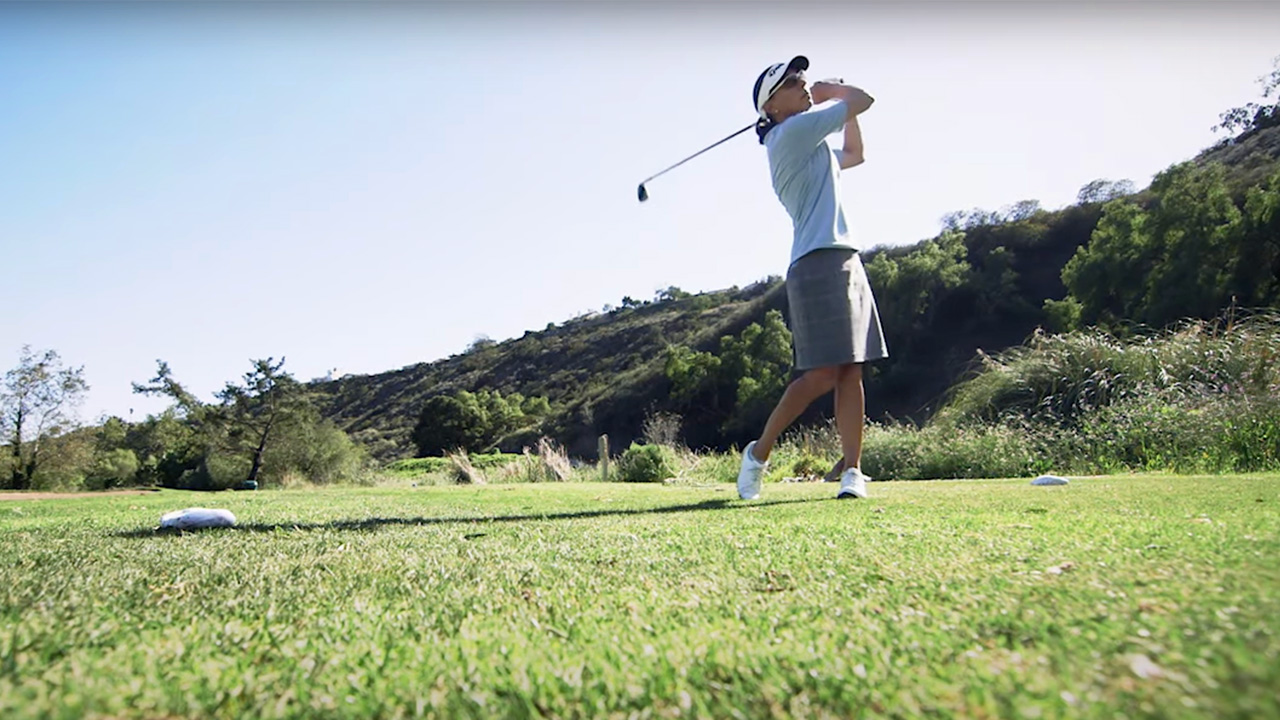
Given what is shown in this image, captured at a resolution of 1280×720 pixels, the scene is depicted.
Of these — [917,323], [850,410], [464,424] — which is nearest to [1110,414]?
[850,410]

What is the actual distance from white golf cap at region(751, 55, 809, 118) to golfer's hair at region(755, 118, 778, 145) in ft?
0.22

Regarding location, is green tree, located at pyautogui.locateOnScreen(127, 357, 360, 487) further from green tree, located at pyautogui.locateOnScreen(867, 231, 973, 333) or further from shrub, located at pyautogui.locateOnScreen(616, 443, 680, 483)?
green tree, located at pyautogui.locateOnScreen(867, 231, 973, 333)

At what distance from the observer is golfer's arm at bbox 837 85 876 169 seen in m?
4.33

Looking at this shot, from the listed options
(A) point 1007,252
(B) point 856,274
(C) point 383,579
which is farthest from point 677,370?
(C) point 383,579

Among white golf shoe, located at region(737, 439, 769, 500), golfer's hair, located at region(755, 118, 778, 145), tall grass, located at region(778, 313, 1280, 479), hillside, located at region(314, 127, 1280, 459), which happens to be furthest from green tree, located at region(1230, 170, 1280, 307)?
white golf shoe, located at region(737, 439, 769, 500)

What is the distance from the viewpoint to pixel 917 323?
3162 centimetres

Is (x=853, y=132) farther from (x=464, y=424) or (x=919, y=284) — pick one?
(x=464, y=424)

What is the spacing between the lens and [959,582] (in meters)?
1.38

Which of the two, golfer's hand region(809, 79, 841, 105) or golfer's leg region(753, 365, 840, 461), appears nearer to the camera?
golfer's leg region(753, 365, 840, 461)

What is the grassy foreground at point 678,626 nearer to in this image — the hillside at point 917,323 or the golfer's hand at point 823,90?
the golfer's hand at point 823,90

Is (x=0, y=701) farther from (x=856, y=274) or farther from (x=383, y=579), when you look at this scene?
(x=856, y=274)

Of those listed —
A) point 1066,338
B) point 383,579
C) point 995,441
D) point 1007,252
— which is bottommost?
point 995,441

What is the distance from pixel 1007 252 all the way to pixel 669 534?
35.2 metres

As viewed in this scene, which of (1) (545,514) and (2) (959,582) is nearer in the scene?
(2) (959,582)
